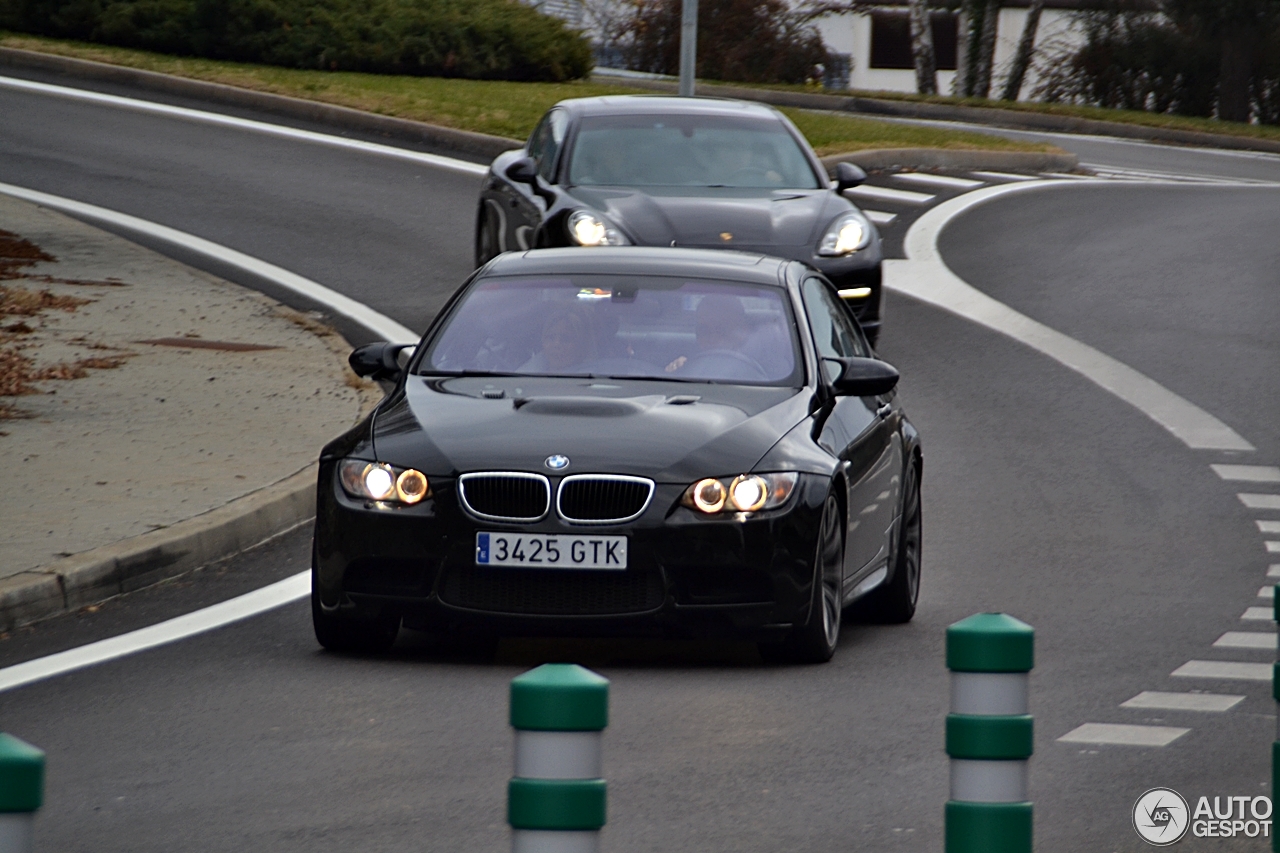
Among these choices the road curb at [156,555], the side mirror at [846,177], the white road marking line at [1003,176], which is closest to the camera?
the road curb at [156,555]

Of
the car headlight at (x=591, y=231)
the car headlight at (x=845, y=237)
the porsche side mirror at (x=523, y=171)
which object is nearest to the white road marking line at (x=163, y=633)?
the car headlight at (x=591, y=231)

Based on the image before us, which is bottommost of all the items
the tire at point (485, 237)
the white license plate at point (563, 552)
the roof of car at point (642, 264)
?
the tire at point (485, 237)

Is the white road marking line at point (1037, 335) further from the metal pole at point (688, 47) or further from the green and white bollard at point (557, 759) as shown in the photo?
the green and white bollard at point (557, 759)

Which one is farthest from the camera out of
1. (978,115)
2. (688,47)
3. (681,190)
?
(978,115)

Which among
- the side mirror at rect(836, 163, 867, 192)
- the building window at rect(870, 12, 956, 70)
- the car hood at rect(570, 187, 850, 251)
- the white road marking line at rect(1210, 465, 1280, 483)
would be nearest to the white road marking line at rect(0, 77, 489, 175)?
the side mirror at rect(836, 163, 867, 192)

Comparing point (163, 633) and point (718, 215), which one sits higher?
point (718, 215)

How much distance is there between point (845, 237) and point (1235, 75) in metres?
34.5

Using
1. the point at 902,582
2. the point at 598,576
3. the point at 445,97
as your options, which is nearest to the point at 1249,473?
the point at 902,582

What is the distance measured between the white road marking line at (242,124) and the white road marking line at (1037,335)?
5772 millimetres

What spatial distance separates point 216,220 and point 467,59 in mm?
13748

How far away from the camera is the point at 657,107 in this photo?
55.1 feet

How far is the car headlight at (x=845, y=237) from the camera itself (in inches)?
577

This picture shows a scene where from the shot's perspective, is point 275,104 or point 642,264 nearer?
point 642,264

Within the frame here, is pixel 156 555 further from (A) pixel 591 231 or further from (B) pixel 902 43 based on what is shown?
(B) pixel 902 43
